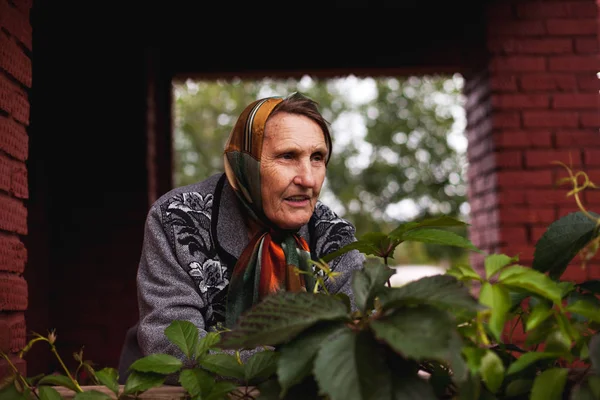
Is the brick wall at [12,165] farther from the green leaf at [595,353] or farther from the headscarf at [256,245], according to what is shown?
the green leaf at [595,353]

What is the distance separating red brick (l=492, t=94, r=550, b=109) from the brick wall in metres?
3.06

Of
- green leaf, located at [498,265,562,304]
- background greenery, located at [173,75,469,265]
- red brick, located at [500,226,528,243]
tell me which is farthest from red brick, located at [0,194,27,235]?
background greenery, located at [173,75,469,265]

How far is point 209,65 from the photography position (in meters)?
5.00

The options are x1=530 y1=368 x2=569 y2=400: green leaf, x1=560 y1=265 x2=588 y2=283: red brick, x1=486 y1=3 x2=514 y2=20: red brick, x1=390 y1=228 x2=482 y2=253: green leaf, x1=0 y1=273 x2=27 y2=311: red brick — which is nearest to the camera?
x1=530 y1=368 x2=569 y2=400: green leaf

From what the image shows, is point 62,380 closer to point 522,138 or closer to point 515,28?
point 522,138

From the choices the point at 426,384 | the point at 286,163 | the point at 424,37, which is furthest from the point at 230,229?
the point at 424,37

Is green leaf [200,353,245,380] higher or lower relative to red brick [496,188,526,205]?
lower

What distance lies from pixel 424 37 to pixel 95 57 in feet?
8.07

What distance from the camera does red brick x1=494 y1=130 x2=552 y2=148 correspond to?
13.7 ft

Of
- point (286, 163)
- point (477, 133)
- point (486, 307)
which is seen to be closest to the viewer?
point (486, 307)

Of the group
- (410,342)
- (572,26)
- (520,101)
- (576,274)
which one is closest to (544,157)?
(520,101)

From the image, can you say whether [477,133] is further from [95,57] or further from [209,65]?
[95,57]

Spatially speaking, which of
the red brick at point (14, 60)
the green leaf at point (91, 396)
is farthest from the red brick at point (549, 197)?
the green leaf at point (91, 396)

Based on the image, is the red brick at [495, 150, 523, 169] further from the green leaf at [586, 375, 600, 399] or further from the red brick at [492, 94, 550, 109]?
the green leaf at [586, 375, 600, 399]
